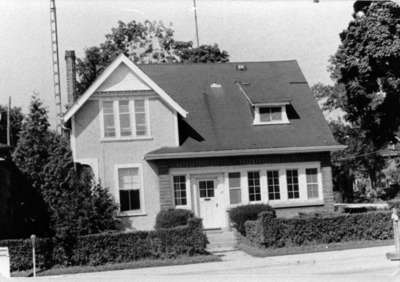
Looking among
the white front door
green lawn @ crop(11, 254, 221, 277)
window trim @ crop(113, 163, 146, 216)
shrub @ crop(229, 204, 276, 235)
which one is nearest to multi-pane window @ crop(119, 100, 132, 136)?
window trim @ crop(113, 163, 146, 216)

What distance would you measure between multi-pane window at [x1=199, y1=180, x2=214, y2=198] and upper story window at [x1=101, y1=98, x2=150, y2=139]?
307cm

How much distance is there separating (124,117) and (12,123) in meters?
34.1

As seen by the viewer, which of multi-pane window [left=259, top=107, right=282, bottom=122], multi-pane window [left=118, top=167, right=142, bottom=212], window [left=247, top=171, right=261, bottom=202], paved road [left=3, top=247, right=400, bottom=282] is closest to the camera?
paved road [left=3, top=247, right=400, bottom=282]

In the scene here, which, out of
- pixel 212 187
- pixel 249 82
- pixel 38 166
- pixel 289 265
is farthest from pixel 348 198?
pixel 289 265

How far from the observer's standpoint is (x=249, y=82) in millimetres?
31203

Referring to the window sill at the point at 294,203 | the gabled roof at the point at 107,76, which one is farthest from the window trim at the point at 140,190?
the window sill at the point at 294,203

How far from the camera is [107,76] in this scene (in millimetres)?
26219

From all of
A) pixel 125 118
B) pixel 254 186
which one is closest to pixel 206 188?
pixel 254 186

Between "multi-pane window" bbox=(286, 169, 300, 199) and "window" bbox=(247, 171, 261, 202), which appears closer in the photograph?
"window" bbox=(247, 171, 261, 202)

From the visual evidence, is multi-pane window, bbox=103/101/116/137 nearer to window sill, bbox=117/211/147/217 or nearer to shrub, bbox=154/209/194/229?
Result: window sill, bbox=117/211/147/217

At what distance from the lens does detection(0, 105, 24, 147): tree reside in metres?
55.5

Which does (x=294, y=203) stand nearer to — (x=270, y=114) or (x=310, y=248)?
(x=270, y=114)

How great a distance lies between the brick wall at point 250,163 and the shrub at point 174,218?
1720mm

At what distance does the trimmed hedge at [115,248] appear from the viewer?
18.9 m
